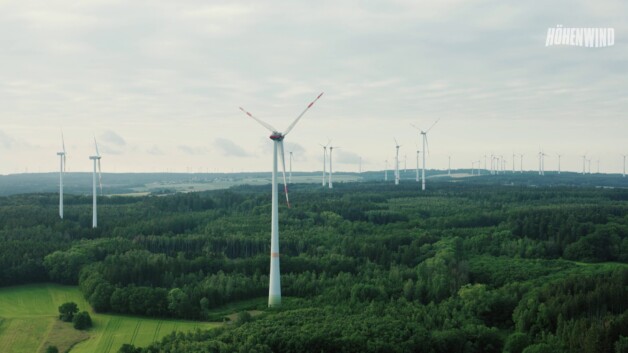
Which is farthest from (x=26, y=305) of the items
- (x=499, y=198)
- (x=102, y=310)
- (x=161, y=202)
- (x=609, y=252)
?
(x=499, y=198)

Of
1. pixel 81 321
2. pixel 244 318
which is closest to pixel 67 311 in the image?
pixel 81 321

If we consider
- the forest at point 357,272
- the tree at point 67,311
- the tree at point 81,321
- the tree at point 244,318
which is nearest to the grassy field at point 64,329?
the tree at point 81,321

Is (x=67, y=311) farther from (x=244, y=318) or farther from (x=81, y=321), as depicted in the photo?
(x=244, y=318)

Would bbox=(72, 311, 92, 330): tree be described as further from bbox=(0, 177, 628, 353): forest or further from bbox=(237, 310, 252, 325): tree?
Answer: bbox=(237, 310, 252, 325): tree

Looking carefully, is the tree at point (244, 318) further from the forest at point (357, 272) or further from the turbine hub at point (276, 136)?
the turbine hub at point (276, 136)

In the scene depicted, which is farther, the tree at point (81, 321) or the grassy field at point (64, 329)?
the tree at point (81, 321)
